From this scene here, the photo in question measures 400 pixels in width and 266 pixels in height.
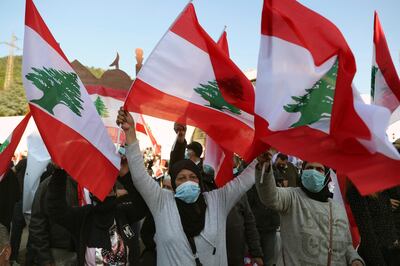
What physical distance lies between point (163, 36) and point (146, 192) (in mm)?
1213

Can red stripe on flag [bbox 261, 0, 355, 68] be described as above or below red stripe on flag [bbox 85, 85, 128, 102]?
above

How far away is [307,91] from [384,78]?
1130 millimetres

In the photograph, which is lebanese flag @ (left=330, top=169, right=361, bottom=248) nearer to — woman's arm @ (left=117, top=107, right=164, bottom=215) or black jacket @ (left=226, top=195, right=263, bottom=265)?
black jacket @ (left=226, top=195, right=263, bottom=265)

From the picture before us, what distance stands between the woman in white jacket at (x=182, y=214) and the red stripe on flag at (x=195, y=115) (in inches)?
12.6

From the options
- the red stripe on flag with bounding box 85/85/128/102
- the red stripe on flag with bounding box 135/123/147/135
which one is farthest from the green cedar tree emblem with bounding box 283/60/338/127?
the red stripe on flag with bounding box 135/123/147/135

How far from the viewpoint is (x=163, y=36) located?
11.6 ft

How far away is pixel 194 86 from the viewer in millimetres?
3752

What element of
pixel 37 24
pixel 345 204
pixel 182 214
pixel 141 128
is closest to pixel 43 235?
pixel 182 214

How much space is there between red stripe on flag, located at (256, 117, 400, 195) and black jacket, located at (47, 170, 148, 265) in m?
1.13

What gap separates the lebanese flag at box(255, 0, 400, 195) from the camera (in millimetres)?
2754

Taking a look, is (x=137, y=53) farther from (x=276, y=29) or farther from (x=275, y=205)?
(x=275, y=205)

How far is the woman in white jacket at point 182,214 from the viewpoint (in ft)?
10.3

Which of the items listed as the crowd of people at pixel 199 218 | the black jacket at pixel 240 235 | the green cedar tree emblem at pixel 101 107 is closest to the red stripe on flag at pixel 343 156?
the crowd of people at pixel 199 218

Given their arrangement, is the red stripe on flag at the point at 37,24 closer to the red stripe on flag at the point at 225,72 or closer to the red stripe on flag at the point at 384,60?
the red stripe on flag at the point at 225,72
